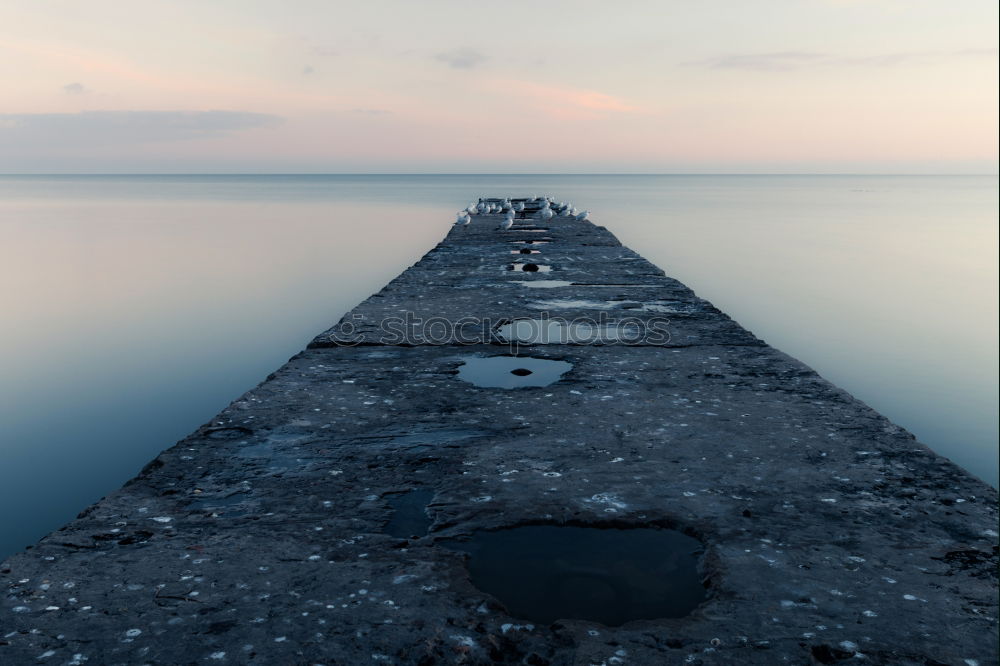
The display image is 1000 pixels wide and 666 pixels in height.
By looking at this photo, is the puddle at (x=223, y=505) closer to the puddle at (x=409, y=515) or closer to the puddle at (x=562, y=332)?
the puddle at (x=409, y=515)

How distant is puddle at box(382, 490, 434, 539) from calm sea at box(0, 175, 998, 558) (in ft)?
9.64

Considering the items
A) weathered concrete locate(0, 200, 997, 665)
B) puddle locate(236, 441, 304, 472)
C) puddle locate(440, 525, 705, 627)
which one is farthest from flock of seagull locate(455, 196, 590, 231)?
puddle locate(440, 525, 705, 627)

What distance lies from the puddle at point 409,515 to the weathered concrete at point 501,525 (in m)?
0.07

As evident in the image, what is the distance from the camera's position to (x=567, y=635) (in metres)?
2.70

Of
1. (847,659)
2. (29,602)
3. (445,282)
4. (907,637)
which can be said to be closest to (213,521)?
(29,602)

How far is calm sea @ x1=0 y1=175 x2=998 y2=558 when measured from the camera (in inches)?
272

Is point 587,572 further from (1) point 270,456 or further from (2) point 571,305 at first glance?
(2) point 571,305

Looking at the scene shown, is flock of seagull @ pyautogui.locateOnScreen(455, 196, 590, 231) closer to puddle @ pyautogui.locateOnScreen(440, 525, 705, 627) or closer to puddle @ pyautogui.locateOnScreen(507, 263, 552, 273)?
puddle @ pyautogui.locateOnScreen(507, 263, 552, 273)

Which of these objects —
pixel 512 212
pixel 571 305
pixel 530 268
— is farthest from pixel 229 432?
pixel 512 212

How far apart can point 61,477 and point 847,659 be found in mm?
5899

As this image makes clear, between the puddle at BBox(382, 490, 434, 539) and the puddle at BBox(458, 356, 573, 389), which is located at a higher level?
the puddle at BBox(458, 356, 573, 389)

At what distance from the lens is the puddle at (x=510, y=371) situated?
6.03 meters

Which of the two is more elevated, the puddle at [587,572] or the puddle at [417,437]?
the puddle at [417,437]

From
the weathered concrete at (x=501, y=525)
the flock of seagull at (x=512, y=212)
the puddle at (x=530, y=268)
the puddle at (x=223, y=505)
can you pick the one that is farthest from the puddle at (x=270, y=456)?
the flock of seagull at (x=512, y=212)
